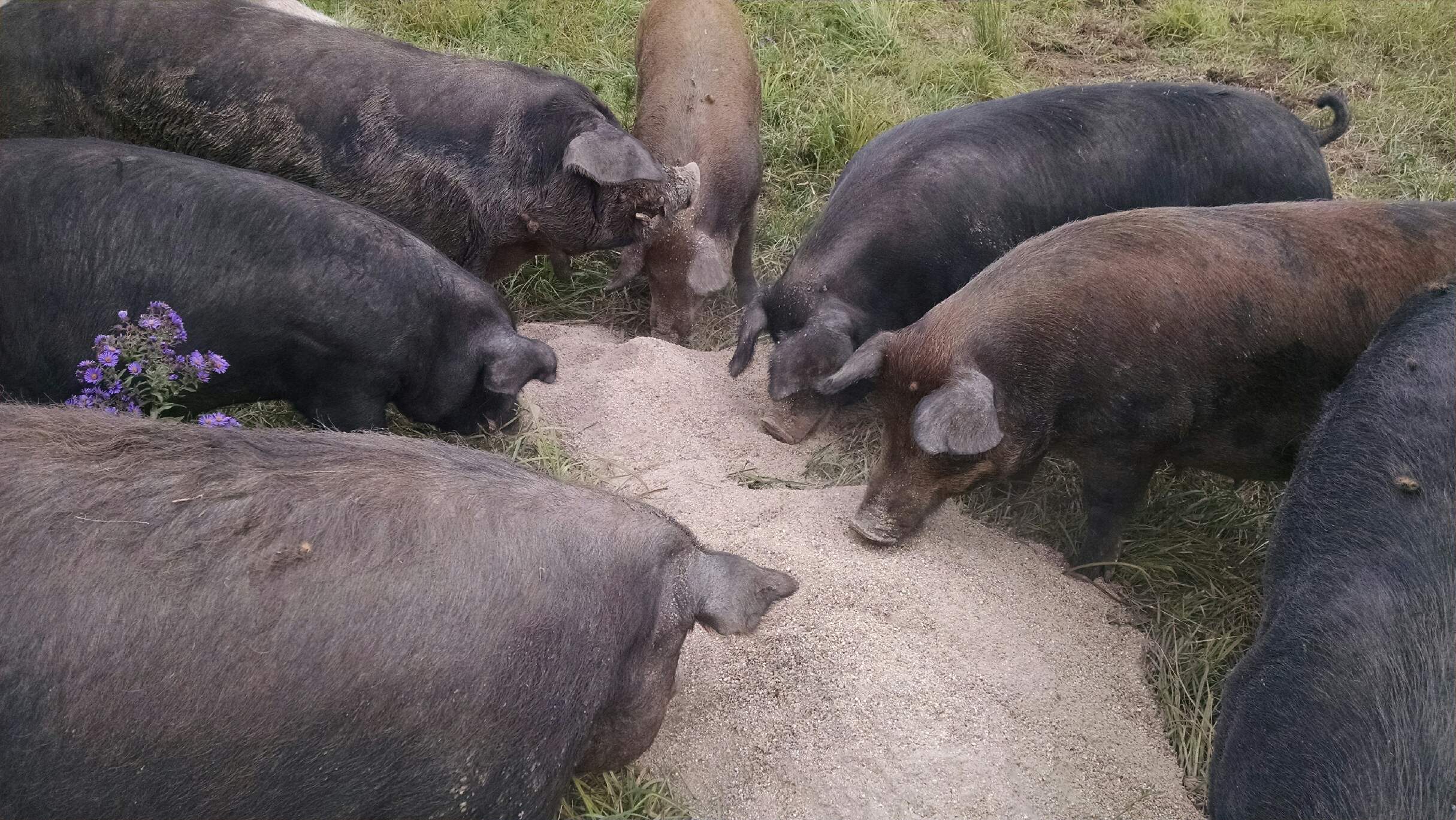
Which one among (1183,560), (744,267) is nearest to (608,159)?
(744,267)

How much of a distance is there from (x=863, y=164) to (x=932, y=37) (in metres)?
2.89

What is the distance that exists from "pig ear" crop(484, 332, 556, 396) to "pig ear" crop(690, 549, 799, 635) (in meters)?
1.48

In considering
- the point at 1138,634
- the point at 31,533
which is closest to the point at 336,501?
the point at 31,533

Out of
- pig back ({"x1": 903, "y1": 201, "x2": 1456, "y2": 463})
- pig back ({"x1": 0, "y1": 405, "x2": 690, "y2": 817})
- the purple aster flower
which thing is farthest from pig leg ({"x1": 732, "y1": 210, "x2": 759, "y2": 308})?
pig back ({"x1": 0, "y1": 405, "x2": 690, "y2": 817})

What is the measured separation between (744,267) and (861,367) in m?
2.29

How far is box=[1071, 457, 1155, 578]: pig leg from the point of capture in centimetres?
399

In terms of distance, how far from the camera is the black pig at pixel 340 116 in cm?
494

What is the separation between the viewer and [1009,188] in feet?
16.5

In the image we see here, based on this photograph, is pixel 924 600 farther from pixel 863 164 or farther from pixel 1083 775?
pixel 863 164

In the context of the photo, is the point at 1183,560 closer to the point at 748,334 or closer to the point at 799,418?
the point at 799,418

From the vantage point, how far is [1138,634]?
12.6ft

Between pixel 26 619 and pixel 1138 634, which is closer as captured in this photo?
pixel 26 619

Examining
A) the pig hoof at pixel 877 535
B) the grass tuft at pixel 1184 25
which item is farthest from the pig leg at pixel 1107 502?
the grass tuft at pixel 1184 25

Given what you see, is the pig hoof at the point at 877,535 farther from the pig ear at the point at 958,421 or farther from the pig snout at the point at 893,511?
the pig ear at the point at 958,421
